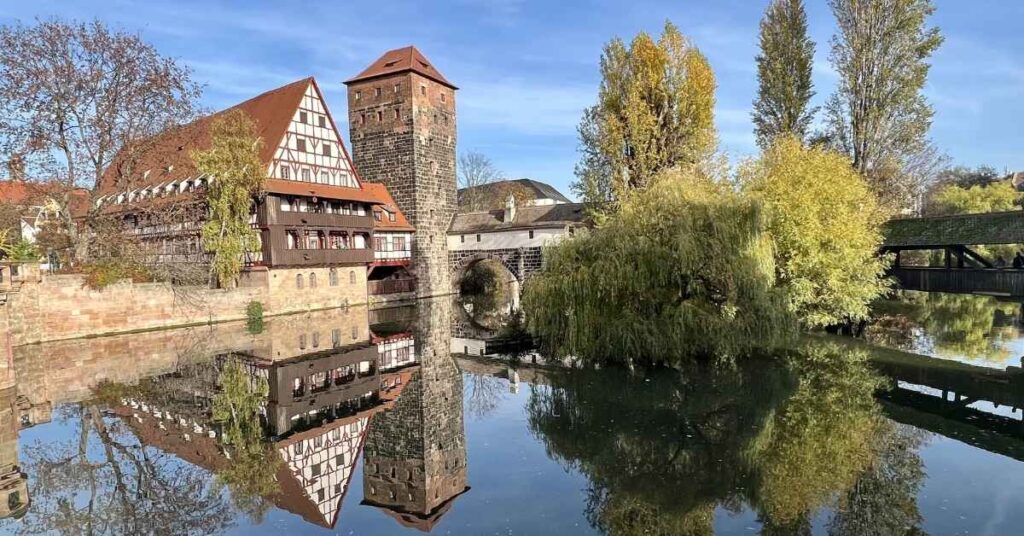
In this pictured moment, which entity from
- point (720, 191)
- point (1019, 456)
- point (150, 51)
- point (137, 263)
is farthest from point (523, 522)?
point (150, 51)

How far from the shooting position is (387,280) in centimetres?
3434

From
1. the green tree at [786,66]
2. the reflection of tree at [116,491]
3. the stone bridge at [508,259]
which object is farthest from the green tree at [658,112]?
the reflection of tree at [116,491]

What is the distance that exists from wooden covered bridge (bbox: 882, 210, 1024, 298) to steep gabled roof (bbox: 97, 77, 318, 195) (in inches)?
1045

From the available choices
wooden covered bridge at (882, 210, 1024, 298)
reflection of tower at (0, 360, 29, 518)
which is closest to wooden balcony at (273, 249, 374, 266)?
reflection of tower at (0, 360, 29, 518)

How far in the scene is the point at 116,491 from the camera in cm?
739

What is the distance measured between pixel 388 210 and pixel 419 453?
27.3 metres

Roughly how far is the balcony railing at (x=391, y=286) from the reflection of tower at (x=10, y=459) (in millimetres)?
21191

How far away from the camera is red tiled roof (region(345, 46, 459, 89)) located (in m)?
34.7

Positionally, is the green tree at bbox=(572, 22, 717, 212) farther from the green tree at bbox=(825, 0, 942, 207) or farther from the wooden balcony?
the wooden balcony

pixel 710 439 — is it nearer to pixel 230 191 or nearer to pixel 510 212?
pixel 230 191

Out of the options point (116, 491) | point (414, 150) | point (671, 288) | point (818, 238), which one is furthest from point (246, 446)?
point (414, 150)

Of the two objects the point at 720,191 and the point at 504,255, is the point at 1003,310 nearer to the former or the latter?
the point at 720,191

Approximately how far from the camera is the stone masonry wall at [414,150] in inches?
1375

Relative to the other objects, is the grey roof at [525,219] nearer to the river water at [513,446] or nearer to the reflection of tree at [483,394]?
the river water at [513,446]
